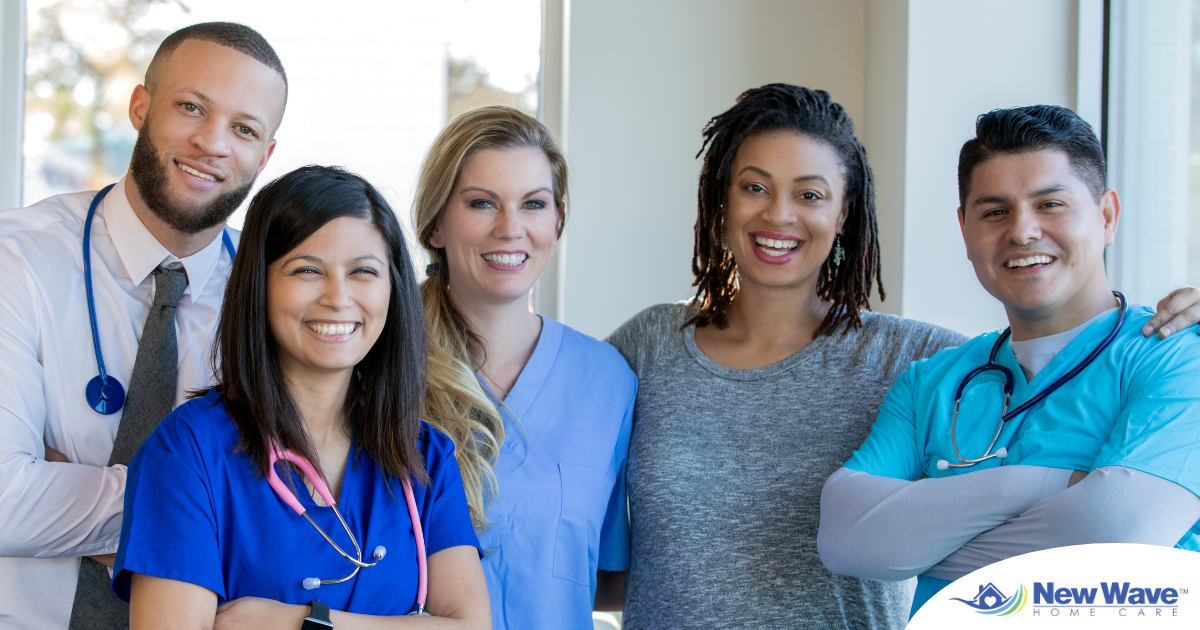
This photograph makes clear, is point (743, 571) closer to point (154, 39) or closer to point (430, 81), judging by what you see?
point (430, 81)

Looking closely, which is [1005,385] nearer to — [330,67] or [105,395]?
[105,395]

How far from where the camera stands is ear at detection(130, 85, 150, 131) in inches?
69.1

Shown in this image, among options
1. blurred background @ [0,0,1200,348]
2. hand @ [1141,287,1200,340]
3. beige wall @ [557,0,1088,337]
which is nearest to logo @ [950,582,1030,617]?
hand @ [1141,287,1200,340]

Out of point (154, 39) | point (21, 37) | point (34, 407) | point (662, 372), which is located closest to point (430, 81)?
point (154, 39)

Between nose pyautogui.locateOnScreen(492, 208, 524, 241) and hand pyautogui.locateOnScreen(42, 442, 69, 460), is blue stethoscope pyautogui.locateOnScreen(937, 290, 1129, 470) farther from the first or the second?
hand pyautogui.locateOnScreen(42, 442, 69, 460)

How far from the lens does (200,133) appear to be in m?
1.71

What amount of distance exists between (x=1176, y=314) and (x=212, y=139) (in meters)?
1.63

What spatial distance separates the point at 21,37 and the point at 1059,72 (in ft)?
11.0

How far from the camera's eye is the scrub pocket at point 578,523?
5.39 ft

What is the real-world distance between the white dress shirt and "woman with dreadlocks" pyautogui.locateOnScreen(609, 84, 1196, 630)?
0.90 meters

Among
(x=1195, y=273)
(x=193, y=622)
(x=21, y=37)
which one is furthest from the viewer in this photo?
(x=21, y=37)

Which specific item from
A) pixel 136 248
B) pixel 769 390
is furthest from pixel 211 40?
pixel 769 390

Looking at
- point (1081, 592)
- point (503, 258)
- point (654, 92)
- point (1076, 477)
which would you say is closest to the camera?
point (1081, 592)

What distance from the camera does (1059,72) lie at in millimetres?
2502
